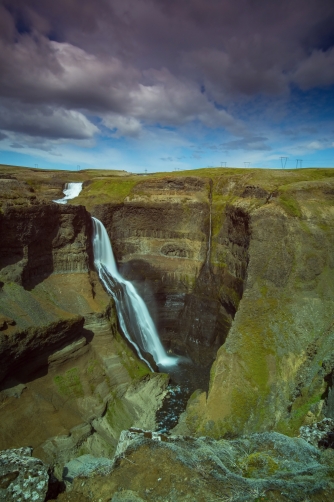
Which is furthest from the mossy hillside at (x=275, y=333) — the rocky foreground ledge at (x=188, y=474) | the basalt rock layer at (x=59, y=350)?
the rocky foreground ledge at (x=188, y=474)

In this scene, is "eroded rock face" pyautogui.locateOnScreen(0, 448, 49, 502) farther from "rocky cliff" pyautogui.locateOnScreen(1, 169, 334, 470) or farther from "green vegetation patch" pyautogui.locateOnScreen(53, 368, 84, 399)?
"green vegetation patch" pyautogui.locateOnScreen(53, 368, 84, 399)

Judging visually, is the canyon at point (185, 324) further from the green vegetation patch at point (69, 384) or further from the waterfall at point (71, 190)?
the waterfall at point (71, 190)

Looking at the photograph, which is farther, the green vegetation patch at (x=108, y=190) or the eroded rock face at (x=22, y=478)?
the green vegetation patch at (x=108, y=190)

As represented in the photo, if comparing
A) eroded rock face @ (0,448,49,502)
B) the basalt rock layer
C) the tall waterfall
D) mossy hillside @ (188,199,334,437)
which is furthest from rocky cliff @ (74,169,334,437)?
eroded rock face @ (0,448,49,502)

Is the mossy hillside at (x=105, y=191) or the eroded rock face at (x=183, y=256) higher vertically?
the mossy hillside at (x=105, y=191)

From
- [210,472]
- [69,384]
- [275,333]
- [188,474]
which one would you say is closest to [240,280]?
[275,333]

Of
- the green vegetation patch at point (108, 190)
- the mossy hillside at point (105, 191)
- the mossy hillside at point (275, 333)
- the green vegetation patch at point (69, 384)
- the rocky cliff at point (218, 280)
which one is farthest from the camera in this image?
the green vegetation patch at point (108, 190)

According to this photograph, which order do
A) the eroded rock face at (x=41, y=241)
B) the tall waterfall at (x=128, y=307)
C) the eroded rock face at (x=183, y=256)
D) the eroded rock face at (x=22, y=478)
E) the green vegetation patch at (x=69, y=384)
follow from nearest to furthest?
the eroded rock face at (x=22, y=478) < the green vegetation patch at (x=69, y=384) < the eroded rock face at (x=41, y=241) < the tall waterfall at (x=128, y=307) < the eroded rock face at (x=183, y=256)
